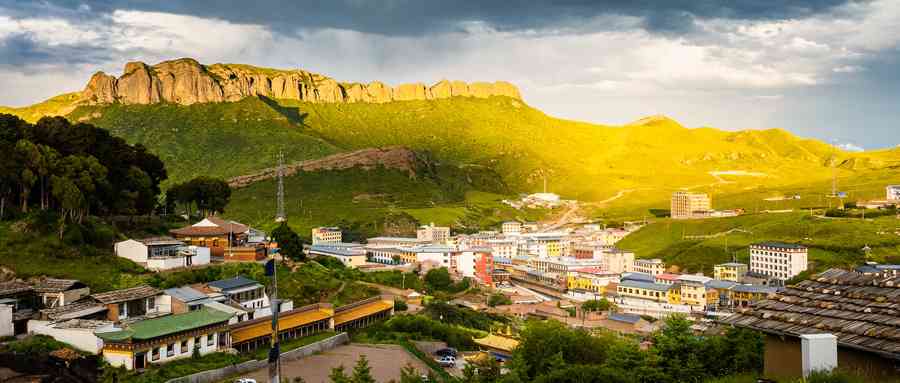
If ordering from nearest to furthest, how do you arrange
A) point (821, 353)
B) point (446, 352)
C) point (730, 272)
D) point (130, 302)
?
point (821, 353), point (130, 302), point (446, 352), point (730, 272)

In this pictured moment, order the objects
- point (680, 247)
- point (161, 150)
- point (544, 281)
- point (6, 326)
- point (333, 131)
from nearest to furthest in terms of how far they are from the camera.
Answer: point (6, 326) < point (544, 281) < point (680, 247) < point (161, 150) < point (333, 131)

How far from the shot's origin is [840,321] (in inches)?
426

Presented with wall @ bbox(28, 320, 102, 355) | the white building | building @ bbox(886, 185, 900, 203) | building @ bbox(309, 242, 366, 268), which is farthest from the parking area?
building @ bbox(886, 185, 900, 203)

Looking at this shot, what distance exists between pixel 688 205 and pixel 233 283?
320 ft

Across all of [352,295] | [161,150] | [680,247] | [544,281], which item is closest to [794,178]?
[680,247]

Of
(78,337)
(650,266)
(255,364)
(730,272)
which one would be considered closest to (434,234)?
(650,266)

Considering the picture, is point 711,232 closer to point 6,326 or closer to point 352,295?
point 352,295

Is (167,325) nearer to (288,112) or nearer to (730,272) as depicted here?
(730,272)

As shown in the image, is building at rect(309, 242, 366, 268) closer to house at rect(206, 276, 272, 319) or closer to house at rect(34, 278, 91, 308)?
house at rect(206, 276, 272, 319)

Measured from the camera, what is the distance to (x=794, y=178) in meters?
190

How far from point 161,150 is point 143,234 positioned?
4146 inches

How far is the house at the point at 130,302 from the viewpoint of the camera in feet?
104

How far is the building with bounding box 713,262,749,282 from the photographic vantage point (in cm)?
7456

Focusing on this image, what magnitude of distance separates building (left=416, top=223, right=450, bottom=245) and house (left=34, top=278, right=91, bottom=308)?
6450 centimetres
